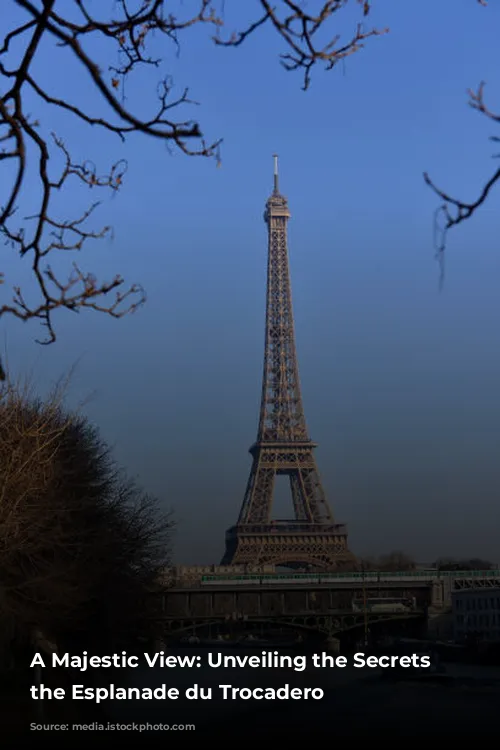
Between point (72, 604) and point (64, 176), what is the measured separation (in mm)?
19974

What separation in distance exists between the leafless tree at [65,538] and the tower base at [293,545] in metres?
58.2

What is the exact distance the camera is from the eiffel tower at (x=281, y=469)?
92.9 m

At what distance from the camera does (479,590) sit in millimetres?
64125

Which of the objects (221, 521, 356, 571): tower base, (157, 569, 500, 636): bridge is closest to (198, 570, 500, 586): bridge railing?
(157, 569, 500, 636): bridge

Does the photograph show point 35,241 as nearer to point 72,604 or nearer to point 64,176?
point 64,176

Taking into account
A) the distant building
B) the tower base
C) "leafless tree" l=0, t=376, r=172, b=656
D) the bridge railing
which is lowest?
"leafless tree" l=0, t=376, r=172, b=656

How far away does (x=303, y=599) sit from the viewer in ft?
218

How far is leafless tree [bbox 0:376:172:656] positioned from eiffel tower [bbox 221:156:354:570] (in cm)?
5860

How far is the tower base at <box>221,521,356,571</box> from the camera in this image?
92.5m

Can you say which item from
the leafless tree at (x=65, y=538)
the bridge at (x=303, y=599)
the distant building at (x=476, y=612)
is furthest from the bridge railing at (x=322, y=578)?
the leafless tree at (x=65, y=538)

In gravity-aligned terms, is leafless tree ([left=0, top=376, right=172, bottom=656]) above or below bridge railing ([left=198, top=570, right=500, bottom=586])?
below

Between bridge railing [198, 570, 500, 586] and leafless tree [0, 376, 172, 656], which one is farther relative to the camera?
bridge railing [198, 570, 500, 586]

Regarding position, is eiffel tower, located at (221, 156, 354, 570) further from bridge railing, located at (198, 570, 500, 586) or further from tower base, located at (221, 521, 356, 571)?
bridge railing, located at (198, 570, 500, 586)

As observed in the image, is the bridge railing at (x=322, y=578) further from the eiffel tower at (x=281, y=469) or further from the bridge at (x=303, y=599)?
the eiffel tower at (x=281, y=469)
